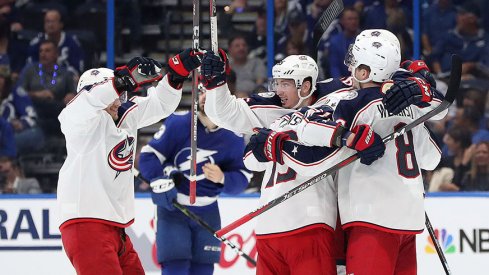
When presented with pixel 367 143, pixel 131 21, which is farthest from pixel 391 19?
pixel 367 143

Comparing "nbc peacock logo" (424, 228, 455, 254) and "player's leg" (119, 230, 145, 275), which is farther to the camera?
"nbc peacock logo" (424, 228, 455, 254)

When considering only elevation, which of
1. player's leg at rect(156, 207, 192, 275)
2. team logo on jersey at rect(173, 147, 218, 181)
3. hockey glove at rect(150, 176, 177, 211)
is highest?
team logo on jersey at rect(173, 147, 218, 181)

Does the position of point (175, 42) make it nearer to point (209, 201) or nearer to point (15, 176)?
point (15, 176)

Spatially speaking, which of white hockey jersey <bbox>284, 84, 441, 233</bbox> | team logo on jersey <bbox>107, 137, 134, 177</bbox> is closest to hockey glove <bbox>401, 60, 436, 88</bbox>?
white hockey jersey <bbox>284, 84, 441, 233</bbox>

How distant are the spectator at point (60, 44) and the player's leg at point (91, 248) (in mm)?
3010

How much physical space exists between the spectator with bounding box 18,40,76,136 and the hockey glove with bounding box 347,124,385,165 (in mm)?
3459

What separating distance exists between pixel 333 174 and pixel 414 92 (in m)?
0.50

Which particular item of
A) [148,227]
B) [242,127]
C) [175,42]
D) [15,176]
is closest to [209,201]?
[148,227]

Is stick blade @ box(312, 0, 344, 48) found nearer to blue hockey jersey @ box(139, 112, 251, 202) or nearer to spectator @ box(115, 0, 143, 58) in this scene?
blue hockey jersey @ box(139, 112, 251, 202)

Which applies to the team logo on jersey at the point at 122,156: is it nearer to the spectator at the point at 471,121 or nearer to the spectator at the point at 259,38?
the spectator at the point at 259,38

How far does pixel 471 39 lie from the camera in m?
7.08

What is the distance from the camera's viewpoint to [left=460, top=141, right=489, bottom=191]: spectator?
20.9 feet

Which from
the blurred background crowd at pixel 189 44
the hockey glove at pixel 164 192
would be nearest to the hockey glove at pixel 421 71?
the hockey glove at pixel 164 192

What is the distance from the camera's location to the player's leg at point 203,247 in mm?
5141
